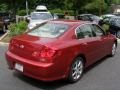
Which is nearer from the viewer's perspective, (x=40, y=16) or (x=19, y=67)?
(x=19, y=67)

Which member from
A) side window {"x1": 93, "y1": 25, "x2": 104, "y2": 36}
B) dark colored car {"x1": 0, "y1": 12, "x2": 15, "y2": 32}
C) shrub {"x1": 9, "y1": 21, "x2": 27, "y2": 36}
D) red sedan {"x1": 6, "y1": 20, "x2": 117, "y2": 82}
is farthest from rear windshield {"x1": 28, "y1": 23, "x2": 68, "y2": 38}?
dark colored car {"x1": 0, "y1": 12, "x2": 15, "y2": 32}

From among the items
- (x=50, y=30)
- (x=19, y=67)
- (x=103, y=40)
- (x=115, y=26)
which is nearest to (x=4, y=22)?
(x=115, y=26)

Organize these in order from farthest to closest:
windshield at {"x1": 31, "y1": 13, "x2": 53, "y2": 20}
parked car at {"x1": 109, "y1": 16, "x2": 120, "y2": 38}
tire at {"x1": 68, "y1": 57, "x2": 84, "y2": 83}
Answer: windshield at {"x1": 31, "y1": 13, "x2": 53, "y2": 20} → parked car at {"x1": 109, "y1": 16, "x2": 120, "y2": 38} → tire at {"x1": 68, "y1": 57, "x2": 84, "y2": 83}

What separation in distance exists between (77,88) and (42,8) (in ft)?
74.1

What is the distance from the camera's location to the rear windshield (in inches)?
243

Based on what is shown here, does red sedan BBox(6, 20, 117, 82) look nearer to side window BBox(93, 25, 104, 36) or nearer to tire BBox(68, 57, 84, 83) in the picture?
tire BBox(68, 57, 84, 83)

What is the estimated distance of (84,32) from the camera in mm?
6695

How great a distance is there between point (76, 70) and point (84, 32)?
1057 millimetres

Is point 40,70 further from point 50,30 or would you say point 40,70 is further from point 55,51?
point 50,30

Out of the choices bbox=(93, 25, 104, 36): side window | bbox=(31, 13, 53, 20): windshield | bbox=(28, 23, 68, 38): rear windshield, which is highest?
bbox=(28, 23, 68, 38): rear windshield

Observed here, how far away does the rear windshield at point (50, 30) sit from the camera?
6.18 meters

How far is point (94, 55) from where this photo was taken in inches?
279

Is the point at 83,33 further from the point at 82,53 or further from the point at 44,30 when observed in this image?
the point at 44,30

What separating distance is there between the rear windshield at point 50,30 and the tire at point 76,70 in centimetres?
77
